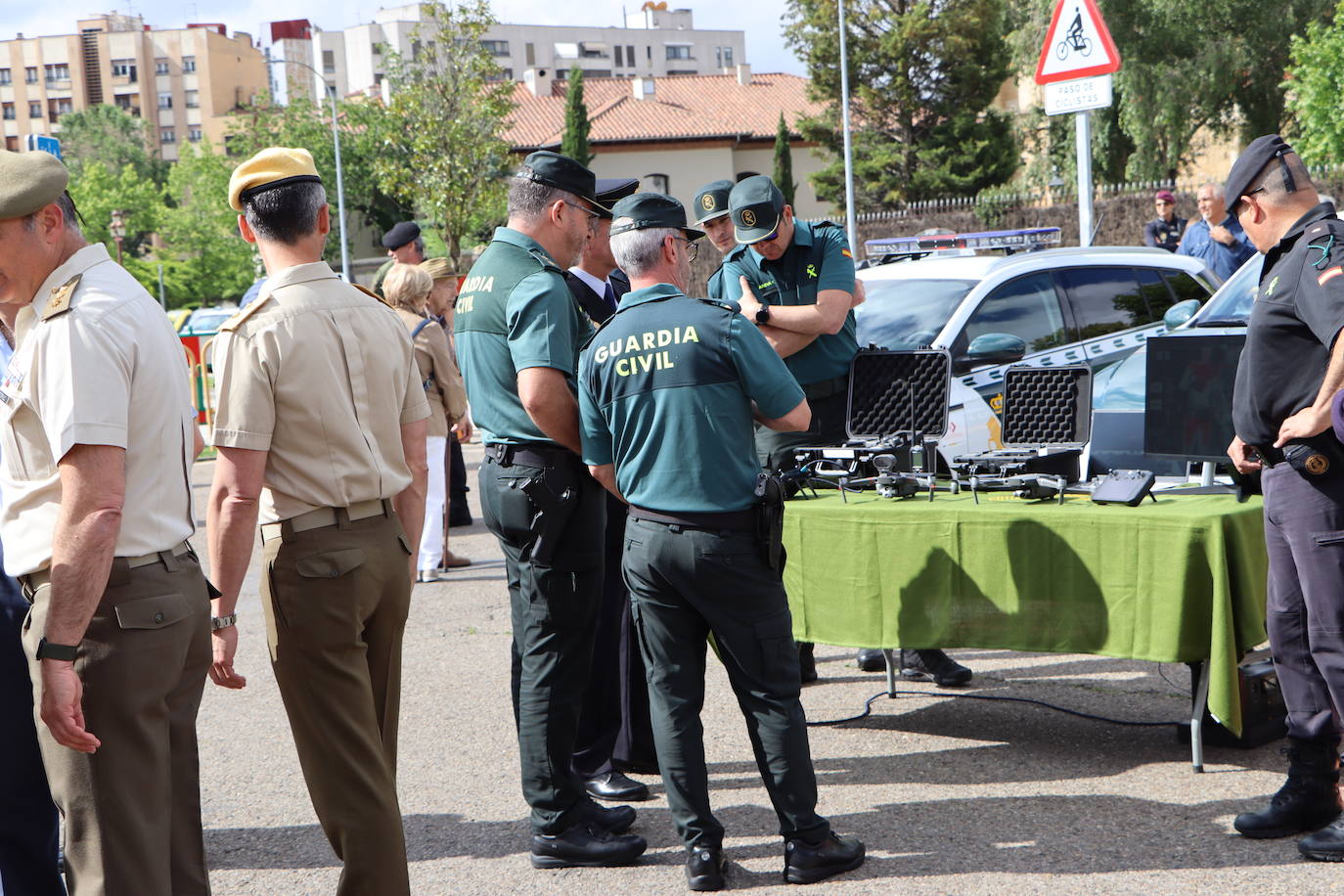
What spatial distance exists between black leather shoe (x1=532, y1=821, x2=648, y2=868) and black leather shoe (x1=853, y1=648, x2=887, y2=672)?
92.6 inches

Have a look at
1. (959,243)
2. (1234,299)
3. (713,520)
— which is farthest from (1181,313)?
(713,520)

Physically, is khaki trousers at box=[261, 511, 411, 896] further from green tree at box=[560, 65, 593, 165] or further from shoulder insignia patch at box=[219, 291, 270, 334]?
green tree at box=[560, 65, 593, 165]

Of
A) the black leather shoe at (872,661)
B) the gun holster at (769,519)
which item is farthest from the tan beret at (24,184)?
the black leather shoe at (872,661)

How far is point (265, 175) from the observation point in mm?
3359

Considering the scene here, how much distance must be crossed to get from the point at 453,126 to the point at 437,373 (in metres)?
29.3

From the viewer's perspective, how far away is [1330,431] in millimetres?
3947

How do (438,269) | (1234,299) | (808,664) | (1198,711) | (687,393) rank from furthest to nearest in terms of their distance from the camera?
(438,269) < (1234,299) < (808,664) < (1198,711) < (687,393)

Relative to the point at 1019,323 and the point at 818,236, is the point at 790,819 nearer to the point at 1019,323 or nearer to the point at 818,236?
the point at 818,236

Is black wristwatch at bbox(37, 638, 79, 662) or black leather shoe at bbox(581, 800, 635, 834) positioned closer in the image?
black wristwatch at bbox(37, 638, 79, 662)

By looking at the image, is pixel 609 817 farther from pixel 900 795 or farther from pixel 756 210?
pixel 756 210

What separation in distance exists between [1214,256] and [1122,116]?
25.4 meters

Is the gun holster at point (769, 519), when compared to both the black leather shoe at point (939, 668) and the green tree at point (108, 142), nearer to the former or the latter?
the black leather shoe at point (939, 668)

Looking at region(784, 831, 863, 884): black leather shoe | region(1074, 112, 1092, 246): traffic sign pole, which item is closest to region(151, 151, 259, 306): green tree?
region(1074, 112, 1092, 246): traffic sign pole

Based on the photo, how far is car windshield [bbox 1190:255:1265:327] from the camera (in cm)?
741
